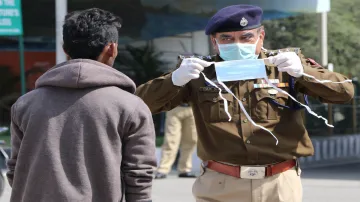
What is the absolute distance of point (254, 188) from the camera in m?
3.85

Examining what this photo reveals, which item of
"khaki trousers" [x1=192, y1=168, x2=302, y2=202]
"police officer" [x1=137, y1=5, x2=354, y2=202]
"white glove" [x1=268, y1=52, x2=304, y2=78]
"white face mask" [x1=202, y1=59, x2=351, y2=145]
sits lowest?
"khaki trousers" [x1=192, y1=168, x2=302, y2=202]

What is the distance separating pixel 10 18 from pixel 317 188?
443 centimetres

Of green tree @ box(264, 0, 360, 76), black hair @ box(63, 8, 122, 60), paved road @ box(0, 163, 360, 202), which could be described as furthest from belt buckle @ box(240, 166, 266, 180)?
green tree @ box(264, 0, 360, 76)

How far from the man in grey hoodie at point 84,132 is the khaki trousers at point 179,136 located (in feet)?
22.1

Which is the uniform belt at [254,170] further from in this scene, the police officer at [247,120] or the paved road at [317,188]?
the paved road at [317,188]

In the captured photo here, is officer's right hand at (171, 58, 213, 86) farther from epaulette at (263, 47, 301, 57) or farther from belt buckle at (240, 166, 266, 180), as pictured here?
belt buckle at (240, 166, 266, 180)

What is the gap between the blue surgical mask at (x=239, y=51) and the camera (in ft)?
12.7

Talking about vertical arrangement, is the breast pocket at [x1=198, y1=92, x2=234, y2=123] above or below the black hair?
below

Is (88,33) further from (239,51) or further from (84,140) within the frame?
(239,51)

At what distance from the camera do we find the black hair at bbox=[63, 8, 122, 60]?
9.89ft

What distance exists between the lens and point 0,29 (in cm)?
944

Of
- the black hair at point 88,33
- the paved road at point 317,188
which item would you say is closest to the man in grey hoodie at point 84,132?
the black hair at point 88,33

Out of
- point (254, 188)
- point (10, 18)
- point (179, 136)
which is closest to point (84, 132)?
point (254, 188)

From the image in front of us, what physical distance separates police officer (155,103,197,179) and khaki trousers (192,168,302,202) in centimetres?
582
